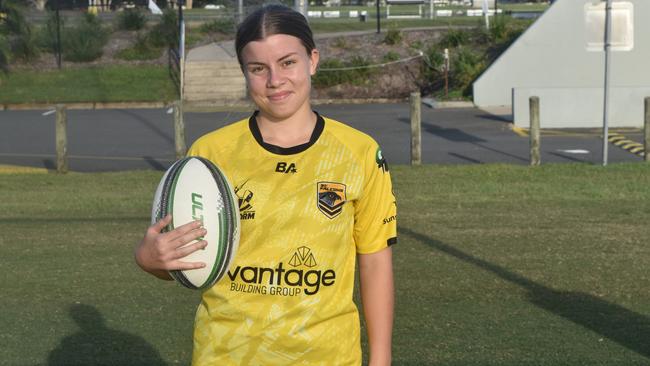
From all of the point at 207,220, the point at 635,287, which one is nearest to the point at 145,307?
the point at 635,287

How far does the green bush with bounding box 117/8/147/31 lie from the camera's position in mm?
45344

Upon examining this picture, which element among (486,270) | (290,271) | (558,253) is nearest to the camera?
(290,271)

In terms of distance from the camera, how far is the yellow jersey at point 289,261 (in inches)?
152

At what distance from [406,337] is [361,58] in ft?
101

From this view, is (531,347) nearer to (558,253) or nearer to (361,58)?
(558,253)

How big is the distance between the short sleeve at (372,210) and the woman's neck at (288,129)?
225 millimetres

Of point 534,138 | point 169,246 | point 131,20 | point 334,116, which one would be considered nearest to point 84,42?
point 131,20

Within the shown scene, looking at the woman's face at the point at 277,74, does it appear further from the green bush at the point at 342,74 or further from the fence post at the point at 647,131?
the green bush at the point at 342,74

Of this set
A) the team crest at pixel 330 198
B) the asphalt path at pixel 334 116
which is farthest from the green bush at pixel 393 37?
the team crest at pixel 330 198

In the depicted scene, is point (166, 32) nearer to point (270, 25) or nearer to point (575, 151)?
point (575, 151)

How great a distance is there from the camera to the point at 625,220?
14297mm

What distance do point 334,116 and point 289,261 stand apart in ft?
94.2

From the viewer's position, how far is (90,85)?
3966 cm

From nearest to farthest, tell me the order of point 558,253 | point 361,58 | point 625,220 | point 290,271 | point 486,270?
point 290,271 → point 486,270 → point 558,253 → point 625,220 → point 361,58
